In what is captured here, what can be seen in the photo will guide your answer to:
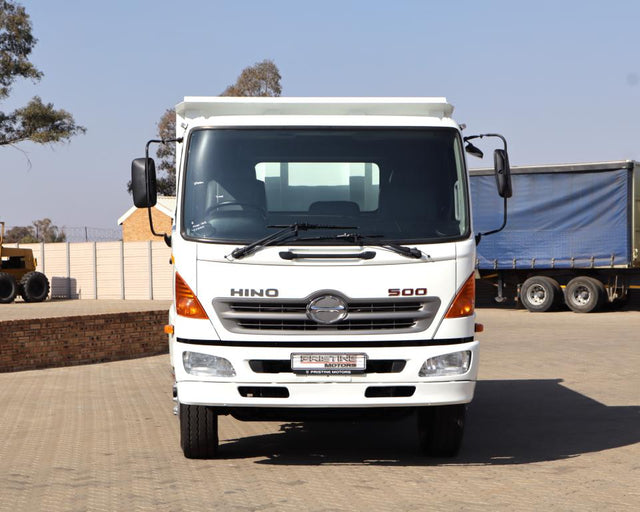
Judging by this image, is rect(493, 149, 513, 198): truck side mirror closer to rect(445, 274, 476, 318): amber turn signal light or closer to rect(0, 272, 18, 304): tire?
rect(445, 274, 476, 318): amber turn signal light

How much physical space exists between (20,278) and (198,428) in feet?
112

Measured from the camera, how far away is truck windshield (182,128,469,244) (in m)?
7.69

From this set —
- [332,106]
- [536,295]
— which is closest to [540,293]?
[536,295]

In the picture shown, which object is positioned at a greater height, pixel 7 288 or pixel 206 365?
pixel 206 365

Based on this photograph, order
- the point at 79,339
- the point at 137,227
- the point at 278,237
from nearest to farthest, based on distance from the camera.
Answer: the point at 278,237, the point at 79,339, the point at 137,227

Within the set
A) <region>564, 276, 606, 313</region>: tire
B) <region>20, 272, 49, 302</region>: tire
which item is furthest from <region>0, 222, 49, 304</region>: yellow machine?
<region>564, 276, 606, 313</region>: tire

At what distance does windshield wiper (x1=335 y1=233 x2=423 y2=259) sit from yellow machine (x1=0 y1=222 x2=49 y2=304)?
106 ft

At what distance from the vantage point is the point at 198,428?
7.92 m

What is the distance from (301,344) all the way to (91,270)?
37.2m

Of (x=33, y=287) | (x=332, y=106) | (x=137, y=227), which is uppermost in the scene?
(x=332, y=106)

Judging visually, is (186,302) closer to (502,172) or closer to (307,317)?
(307,317)

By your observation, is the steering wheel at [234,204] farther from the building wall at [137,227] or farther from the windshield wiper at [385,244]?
the building wall at [137,227]

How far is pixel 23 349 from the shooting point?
A: 586 inches

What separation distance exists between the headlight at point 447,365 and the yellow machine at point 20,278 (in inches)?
1278
